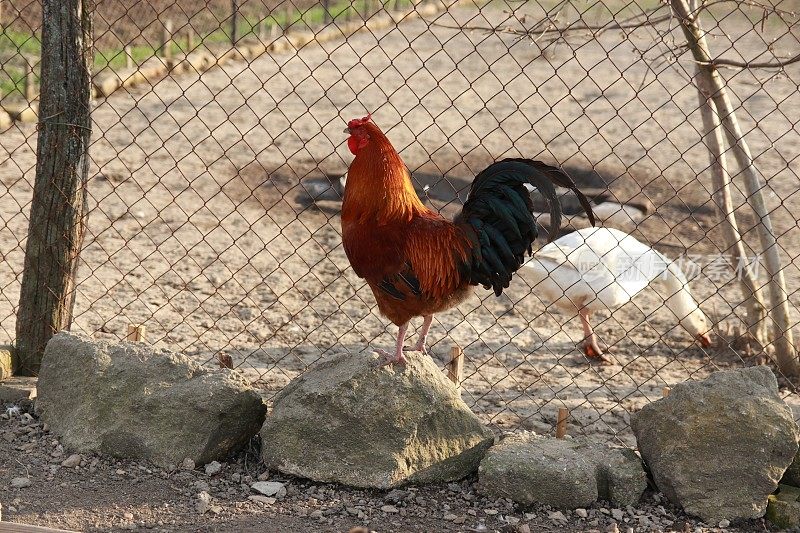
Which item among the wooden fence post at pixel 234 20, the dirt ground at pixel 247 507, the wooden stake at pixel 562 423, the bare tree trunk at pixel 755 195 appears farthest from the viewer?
the wooden fence post at pixel 234 20

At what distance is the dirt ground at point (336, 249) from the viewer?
15.6 feet

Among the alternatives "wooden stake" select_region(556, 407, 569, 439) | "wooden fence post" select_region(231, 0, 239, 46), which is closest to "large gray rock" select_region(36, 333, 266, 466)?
"wooden stake" select_region(556, 407, 569, 439)

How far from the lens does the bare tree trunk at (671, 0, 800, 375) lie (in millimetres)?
4570

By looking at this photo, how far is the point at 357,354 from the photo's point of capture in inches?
148

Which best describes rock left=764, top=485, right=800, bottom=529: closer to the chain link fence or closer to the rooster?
the chain link fence

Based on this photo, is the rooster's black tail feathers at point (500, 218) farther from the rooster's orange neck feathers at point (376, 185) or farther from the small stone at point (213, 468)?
the small stone at point (213, 468)

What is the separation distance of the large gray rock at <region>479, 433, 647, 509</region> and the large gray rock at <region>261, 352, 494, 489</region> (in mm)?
168

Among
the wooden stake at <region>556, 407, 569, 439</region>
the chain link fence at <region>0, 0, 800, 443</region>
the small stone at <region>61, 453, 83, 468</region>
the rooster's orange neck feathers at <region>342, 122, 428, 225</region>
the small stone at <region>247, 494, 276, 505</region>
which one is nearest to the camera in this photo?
the small stone at <region>247, 494, 276, 505</region>

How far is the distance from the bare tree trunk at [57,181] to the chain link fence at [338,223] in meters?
0.30

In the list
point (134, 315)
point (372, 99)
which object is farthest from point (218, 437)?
point (372, 99)

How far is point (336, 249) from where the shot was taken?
7.06 metres

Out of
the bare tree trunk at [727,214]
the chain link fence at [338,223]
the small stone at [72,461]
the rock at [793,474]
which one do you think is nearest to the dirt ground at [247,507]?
the small stone at [72,461]

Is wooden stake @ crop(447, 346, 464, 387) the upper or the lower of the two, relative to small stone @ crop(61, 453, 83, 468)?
upper

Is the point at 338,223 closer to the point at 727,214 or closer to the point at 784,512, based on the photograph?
the point at 727,214
